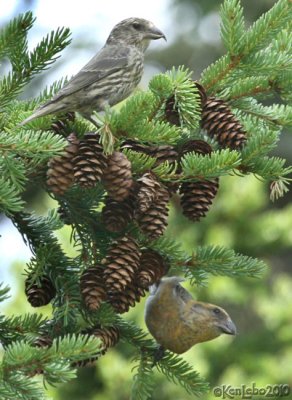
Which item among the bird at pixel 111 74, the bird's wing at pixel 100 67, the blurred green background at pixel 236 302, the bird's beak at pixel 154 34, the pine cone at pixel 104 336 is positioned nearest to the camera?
the pine cone at pixel 104 336

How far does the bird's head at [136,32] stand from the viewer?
4047 mm

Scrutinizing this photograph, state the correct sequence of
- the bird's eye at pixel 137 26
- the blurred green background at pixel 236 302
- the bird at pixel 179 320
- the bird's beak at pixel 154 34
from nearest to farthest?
1. the bird at pixel 179 320
2. the bird's beak at pixel 154 34
3. the bird's eye at pixel 137 26
4. the blurred green background at pixel 236 302

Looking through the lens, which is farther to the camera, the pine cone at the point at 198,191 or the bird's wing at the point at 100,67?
the bird's wing at the point at 100,67

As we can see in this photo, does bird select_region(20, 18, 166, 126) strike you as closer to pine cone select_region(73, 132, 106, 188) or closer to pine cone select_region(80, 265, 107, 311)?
pine cone select_region(73, 132, 106, 188)

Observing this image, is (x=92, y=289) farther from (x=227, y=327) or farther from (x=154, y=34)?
(x=154, y=34)

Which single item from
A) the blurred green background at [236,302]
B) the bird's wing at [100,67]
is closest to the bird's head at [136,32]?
A: the bird's wing at [100,67]

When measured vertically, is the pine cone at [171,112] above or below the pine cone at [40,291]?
above

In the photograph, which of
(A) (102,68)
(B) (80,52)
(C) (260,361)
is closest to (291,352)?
(C) (260,361)

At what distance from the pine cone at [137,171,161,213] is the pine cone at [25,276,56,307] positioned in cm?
43

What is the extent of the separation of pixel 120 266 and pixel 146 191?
0.72ft

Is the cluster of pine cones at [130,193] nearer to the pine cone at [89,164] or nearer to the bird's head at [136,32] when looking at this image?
the pine cone at [89,164]

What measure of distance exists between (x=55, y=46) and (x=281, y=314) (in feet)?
13.4

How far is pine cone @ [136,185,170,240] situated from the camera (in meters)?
2.28

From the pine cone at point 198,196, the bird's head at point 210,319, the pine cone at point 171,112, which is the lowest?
the bird's head at point 210,319
